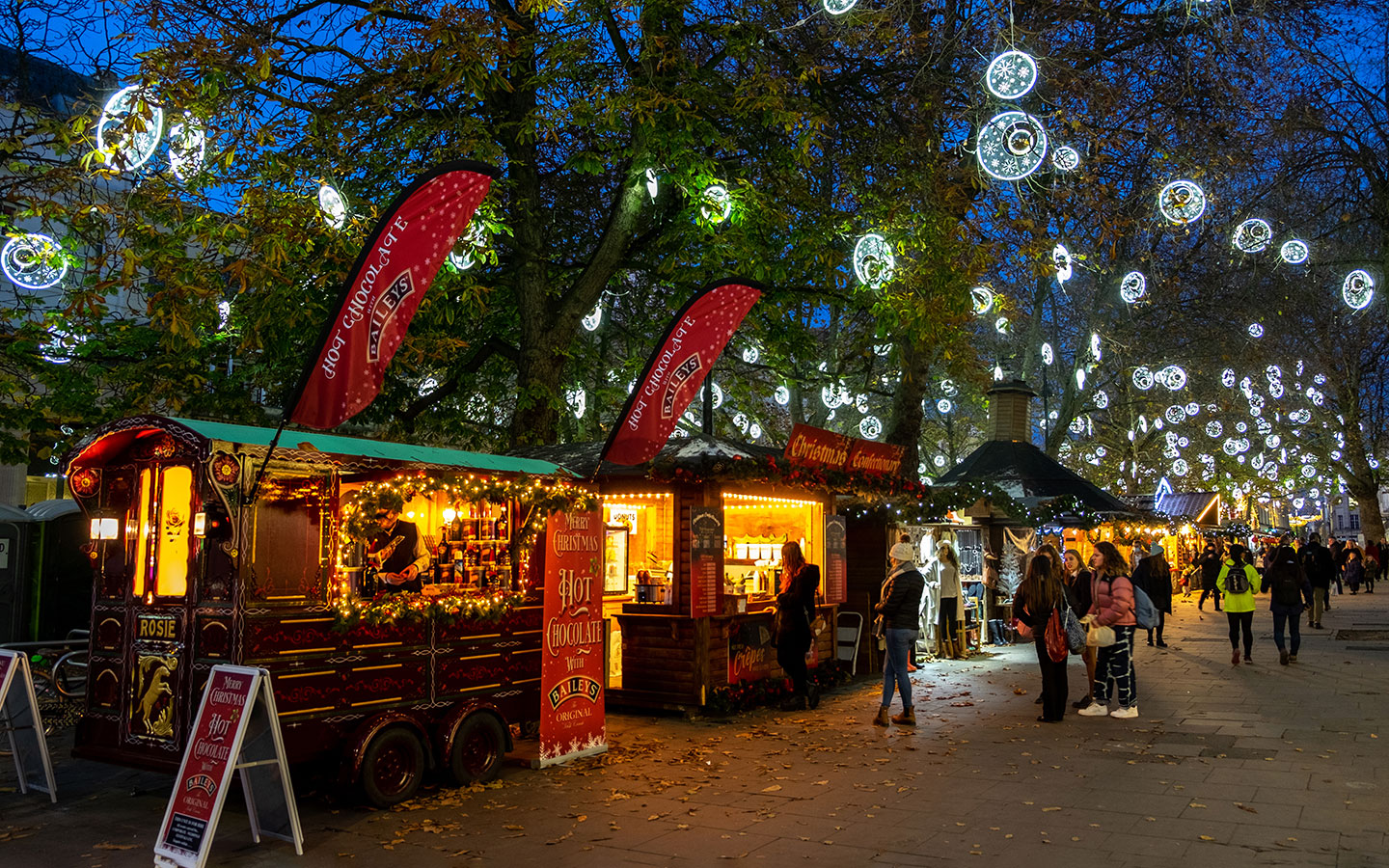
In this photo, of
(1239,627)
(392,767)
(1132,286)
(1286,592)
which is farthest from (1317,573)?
(392,767)

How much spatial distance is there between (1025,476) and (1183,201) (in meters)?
11.3

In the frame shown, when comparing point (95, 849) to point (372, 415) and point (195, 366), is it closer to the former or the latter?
point (195, 366)

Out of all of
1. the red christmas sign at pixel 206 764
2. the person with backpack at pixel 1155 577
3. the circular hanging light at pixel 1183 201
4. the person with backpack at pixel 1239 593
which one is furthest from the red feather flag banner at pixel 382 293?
the person with backpack at pixel 1155 577

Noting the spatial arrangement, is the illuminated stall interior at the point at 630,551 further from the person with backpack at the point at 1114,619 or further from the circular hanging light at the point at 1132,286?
the circular hanging light at the point at 1132,286

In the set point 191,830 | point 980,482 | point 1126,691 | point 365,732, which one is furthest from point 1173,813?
point 980,482

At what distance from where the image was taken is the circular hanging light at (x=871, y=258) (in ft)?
40.1

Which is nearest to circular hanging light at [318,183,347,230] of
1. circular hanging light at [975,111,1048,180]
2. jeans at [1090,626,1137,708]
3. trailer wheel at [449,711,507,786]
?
trailer wheel at [449,711,507,786]

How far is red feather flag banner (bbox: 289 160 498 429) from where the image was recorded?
6.96 metres

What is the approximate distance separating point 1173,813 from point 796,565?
5.60 meters

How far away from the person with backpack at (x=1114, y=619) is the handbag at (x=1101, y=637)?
1.7 inches

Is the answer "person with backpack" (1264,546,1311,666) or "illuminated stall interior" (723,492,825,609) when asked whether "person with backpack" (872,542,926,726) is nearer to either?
"illuminated stall interior" (723,492,825,609)

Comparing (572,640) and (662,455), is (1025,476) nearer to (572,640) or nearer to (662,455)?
(662,455)

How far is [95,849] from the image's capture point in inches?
257

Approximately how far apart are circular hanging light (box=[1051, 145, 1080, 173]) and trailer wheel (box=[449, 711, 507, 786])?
9331 mm
